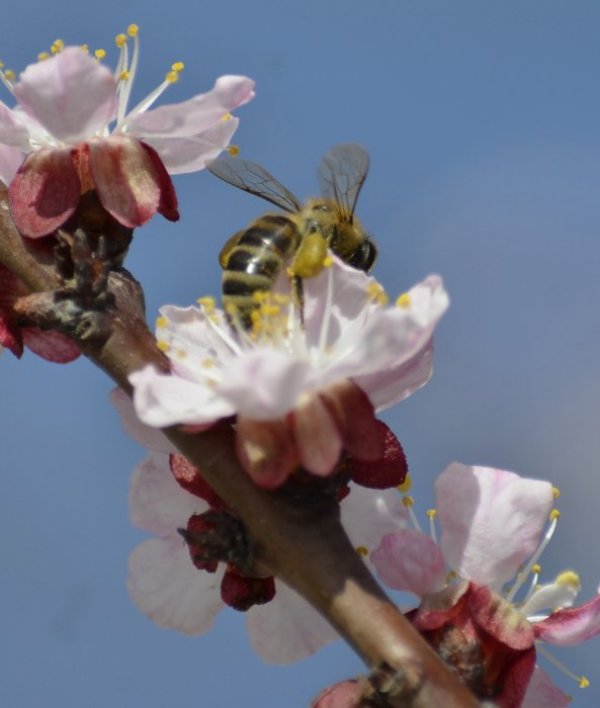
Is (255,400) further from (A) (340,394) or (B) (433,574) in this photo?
(B) (433,574)

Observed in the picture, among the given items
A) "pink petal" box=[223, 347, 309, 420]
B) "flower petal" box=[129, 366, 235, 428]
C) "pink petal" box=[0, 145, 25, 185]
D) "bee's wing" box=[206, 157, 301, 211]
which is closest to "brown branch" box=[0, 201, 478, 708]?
"flower petal" box=[129, 366, 235, 428]

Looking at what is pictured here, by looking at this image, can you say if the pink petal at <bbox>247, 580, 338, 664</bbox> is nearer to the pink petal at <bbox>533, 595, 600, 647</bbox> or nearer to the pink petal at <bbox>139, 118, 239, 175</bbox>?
the pink petal at <bbox>533, 595, 600, 647</bbox>

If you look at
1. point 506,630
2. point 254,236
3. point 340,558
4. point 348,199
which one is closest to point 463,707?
point 340,558

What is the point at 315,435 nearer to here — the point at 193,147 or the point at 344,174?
the point at 193,147

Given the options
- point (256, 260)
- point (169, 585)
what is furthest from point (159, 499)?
point (256, 260)

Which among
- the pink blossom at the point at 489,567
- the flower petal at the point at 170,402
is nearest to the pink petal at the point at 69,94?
the flower petal at the point at 170,402
